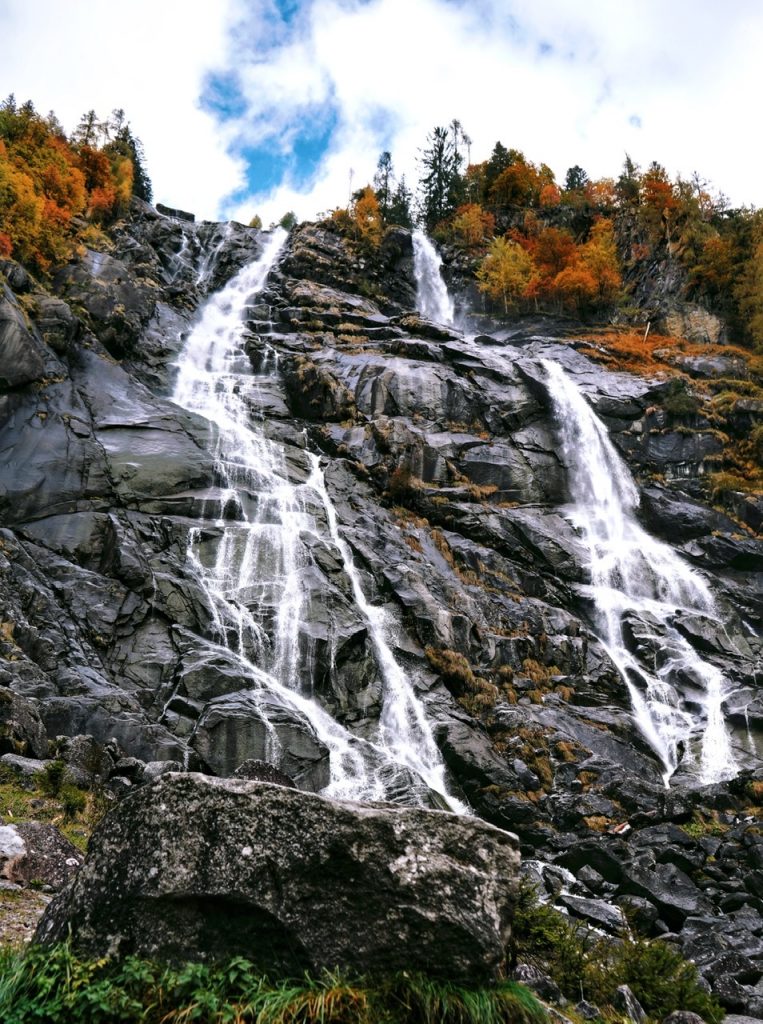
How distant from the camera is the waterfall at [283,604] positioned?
61.4ft

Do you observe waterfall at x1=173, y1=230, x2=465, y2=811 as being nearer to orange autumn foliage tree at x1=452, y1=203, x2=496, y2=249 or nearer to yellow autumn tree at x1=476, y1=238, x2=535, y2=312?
yellow autumn tree at x1=476, y1=238, x2=535, y2=312

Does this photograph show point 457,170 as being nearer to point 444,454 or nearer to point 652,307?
point 652,307

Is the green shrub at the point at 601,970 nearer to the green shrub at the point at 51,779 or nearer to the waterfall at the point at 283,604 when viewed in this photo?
the green shrub at the point at 51,779

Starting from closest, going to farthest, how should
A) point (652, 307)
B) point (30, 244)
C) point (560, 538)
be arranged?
1. point (560, 538)
2. point (30, 244)
3. point (652, 307)

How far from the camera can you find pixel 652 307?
50.7 m

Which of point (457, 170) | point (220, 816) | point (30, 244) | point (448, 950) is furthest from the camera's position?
point (457, 170)

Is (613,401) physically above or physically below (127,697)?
above

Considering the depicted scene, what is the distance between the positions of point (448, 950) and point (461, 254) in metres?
60.4

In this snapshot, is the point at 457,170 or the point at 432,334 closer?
the point at 432,334

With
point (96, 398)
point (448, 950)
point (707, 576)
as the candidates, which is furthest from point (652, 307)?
point (448, 950)

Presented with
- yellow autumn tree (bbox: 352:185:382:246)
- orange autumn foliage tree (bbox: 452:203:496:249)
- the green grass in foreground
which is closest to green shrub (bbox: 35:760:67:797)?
the green grass in foreground

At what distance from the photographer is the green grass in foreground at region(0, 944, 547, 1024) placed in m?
3.86

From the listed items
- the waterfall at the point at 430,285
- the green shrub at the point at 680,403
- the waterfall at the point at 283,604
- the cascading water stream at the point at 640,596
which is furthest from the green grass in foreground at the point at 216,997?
the waterfall at the point at 430,285

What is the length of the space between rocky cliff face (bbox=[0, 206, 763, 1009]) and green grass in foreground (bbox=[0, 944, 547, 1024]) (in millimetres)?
5971
